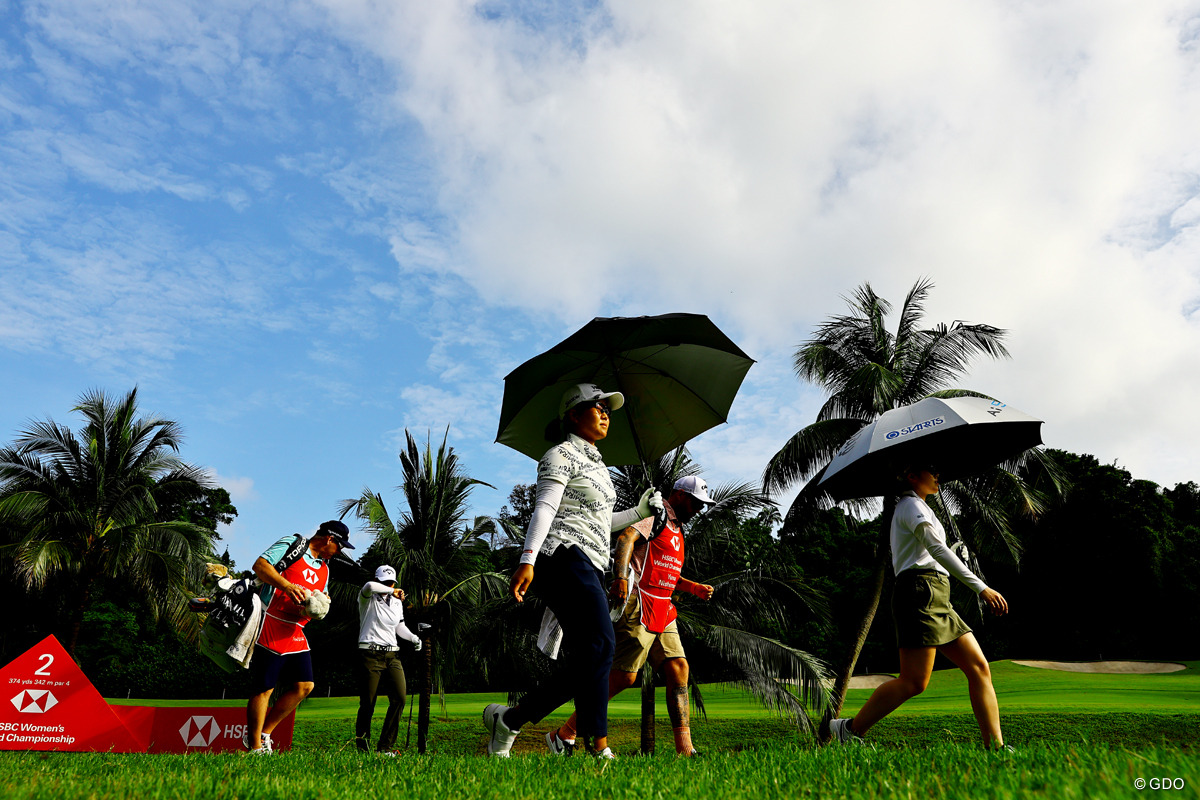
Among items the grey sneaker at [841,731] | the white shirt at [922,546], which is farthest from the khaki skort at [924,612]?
the grey sneaker at [841,731]

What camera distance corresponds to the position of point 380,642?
30.2 ft

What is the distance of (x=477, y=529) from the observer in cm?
1884

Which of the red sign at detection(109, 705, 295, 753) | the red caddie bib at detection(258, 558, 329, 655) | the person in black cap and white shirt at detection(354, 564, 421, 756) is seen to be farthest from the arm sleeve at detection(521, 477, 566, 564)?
the red sign at detection(109, 705, 295, 753)

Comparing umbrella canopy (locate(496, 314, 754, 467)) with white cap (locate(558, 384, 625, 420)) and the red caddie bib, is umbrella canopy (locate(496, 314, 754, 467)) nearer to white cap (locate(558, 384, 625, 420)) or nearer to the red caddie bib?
white cap (locate(558, 384, 625, 420))

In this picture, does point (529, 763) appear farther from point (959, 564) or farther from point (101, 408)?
point (101, 408)

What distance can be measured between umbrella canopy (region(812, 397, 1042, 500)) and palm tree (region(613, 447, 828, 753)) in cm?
730

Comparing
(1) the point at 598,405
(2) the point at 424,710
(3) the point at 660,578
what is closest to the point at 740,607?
(2) the point at 424,710

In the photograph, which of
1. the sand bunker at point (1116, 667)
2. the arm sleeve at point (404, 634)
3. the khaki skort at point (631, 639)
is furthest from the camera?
the sand bunker at point (1116, 667)

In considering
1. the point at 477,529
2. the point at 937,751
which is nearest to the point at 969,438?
the point at 937,751

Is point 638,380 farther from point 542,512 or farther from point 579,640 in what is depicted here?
point 579,640

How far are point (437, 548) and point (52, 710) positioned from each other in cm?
910

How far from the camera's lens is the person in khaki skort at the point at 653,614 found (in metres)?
5.29

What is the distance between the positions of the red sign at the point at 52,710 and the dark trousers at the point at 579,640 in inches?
323

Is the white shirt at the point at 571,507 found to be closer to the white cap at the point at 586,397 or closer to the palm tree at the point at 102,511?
the white cap at the point at 586,397
